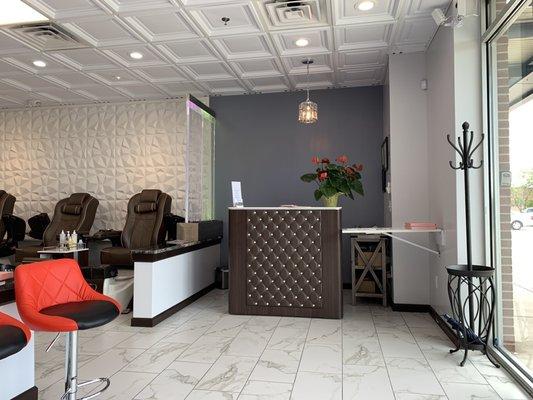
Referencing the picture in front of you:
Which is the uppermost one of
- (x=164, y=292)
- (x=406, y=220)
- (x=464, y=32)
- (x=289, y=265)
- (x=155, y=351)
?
(x=464, y=32)

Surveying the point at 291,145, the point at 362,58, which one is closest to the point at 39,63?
the point at 291,145

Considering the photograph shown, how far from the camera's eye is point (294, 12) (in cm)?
371

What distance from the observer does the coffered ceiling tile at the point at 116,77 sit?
520cm

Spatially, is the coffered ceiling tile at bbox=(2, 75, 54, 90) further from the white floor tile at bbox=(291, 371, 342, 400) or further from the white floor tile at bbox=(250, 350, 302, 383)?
the white floor tile at bbox=(291, 371, 342, 400)

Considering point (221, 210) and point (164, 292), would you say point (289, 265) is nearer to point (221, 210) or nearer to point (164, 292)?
point (164, 292)

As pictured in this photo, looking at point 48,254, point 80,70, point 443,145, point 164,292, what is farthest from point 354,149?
point 48,254

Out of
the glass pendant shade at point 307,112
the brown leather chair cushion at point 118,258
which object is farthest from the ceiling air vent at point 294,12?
the brown leather chair cushion at point 118,258

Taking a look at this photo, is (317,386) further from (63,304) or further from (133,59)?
(133,59)

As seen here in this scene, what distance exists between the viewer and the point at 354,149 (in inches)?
231

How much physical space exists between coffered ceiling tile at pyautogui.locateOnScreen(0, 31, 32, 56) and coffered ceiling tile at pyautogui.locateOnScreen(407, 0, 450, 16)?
13.6 ft

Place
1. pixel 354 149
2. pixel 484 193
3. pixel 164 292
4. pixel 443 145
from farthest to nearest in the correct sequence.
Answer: pixel 354 149, pixel 164 292, pixel 443 145, pixel 484 193

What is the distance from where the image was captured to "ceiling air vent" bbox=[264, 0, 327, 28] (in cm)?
356

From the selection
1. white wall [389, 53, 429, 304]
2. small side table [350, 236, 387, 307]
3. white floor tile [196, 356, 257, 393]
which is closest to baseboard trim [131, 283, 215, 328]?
white floor tile [196, 356, 257, 393]

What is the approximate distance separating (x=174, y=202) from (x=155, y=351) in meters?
3.43
